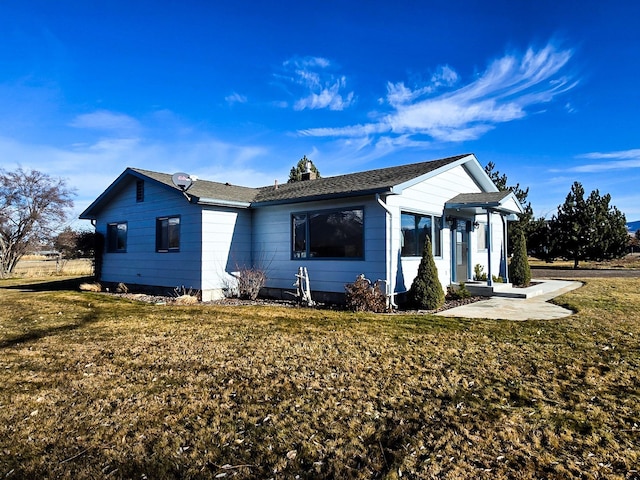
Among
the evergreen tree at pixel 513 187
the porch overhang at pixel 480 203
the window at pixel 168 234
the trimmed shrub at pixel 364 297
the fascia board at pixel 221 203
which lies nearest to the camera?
the trimmed shrub at pixel 364 297

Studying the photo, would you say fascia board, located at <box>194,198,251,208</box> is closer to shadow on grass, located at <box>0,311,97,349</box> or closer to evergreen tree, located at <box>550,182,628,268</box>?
shadow on grass, located at <box>0,311,97,349</box>

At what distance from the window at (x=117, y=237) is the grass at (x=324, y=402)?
25.6 ft

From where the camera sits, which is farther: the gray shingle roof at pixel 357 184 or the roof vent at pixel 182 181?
the roof vent at pixel 182 181

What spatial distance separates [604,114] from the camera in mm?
15742

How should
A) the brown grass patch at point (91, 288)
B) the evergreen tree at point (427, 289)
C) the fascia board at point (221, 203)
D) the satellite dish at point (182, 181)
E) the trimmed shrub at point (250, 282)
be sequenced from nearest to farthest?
1. the evergreen tree at point (427, 289)
2. the fascia board at point (221, 203)
3. the trimmed shrub at point (250, 282)
4. the satellite dish at point (182, 181)
5. the brown grass patch at point (91, 288)

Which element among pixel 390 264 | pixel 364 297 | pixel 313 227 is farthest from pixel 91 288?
pixel 390 264

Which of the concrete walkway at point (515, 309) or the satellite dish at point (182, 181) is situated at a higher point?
the satellite dish at point (182, 181)

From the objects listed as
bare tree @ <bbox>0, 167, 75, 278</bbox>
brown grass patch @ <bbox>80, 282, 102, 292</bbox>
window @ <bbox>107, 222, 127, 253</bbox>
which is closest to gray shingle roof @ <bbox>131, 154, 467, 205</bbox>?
window @ <bbox>107, 222, 127, 253</bbox>

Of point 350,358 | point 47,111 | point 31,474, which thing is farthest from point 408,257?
point 47,111

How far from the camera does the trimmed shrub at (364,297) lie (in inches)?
353

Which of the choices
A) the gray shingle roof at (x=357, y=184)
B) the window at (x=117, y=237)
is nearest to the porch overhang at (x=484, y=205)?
→ the gray shingle roof at (x=357, y=184)

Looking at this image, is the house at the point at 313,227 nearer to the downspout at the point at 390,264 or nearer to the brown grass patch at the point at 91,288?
the downspout at the point at 390,264

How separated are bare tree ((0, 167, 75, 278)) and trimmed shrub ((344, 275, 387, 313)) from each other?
2276cm

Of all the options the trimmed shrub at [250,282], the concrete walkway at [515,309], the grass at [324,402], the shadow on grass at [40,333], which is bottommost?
the grass at [324,402]
